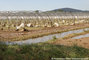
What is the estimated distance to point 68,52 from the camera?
1221 cm

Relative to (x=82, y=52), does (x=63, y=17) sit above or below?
below

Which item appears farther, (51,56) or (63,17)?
(63,17)

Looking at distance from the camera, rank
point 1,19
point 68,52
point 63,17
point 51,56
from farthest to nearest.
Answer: point 63,17 → point 1,19 → point 68,52 → point 51,56

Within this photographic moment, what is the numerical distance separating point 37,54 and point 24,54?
73 cm

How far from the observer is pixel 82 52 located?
13219mm

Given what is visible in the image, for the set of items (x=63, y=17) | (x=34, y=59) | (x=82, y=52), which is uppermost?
(x=34, y=59)

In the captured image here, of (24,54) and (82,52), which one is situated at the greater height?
(24,54)

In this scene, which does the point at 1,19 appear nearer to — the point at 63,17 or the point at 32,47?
the point at 63,17

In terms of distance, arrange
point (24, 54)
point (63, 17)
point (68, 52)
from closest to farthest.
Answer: point (24, 54), point (68, 52), point (63, 17)

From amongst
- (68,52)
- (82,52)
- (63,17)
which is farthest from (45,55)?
(63,17)

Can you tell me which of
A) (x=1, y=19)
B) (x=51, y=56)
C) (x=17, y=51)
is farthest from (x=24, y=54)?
(x=1, y=19)

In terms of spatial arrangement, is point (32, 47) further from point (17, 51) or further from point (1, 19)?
point (1, 19)

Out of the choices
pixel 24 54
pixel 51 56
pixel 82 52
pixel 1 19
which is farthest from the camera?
pixel 1 19

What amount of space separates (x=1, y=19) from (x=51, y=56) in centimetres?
4545
